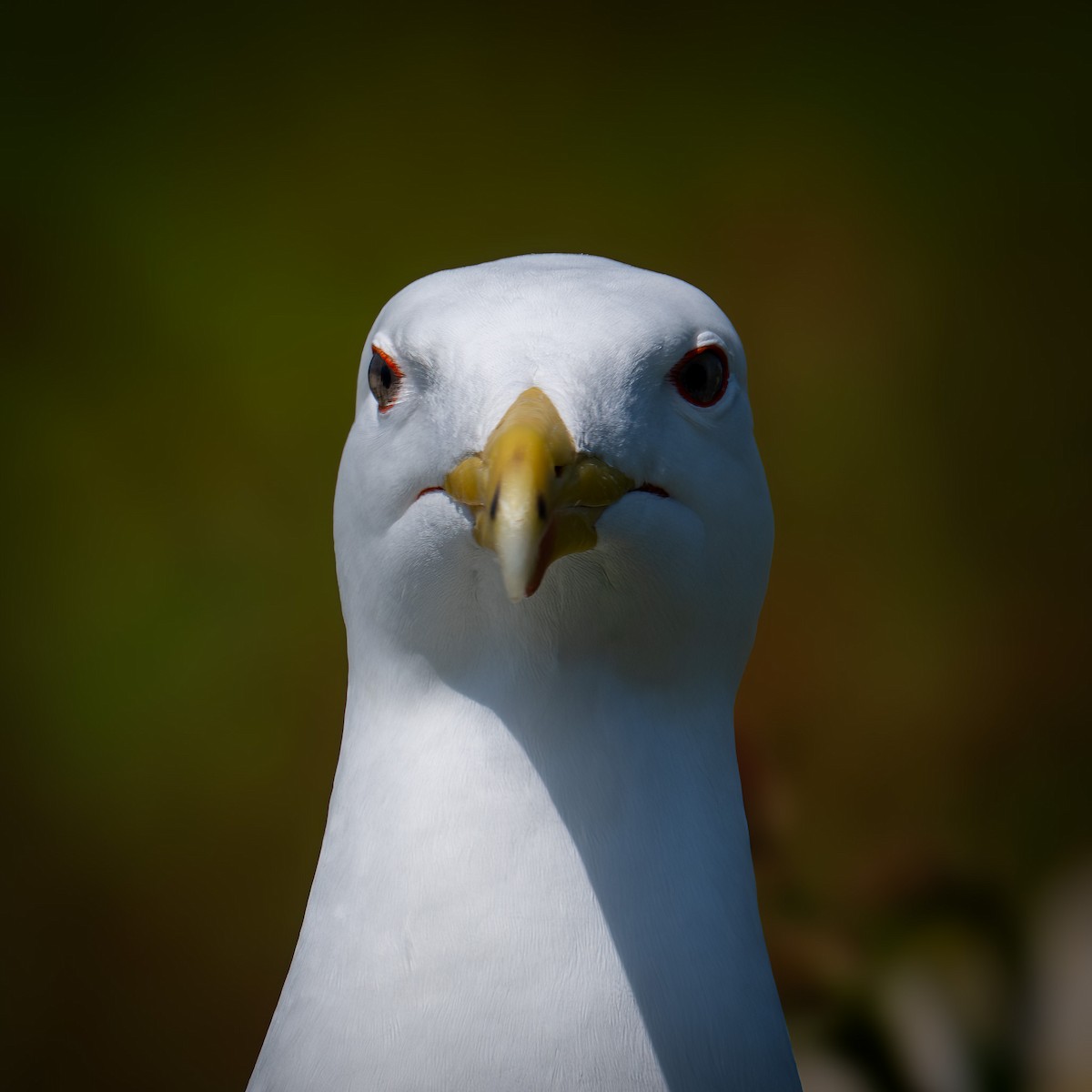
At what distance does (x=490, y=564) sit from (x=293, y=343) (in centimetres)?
141

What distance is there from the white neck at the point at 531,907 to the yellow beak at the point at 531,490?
18cm

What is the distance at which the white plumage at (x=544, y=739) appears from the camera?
114 centimetres

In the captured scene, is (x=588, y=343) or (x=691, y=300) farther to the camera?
(x=691, y=300)

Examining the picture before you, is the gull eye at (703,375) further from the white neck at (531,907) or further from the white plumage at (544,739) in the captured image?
the white neck at (531,907)

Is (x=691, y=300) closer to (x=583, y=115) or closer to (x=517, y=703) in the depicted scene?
(x=517, y=703)

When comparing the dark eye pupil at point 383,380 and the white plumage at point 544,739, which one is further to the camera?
the dark eye pupil at point 383,380

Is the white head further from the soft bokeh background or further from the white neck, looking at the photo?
the soft bokeh background

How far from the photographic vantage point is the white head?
112 cm

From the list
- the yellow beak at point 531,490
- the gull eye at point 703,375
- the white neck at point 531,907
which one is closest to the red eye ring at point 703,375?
the gull eye at point 703,375

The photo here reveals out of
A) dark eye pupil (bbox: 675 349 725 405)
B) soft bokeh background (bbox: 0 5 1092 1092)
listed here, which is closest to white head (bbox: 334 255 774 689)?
dark eye pupil (bbox: 675 349 725 405)

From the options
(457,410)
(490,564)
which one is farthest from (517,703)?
(457,410)

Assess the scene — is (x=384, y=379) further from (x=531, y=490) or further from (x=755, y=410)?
(x=755, y=410)

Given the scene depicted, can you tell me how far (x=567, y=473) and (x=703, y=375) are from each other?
268 mm

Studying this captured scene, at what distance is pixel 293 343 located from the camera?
8.09 ft
